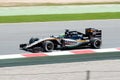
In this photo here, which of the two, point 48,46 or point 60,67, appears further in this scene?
point 48,46

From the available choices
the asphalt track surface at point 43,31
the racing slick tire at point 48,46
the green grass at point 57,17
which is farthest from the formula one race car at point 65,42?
the green grass at point 57,17

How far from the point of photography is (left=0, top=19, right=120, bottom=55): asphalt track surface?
14.8 m

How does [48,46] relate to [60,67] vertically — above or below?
above

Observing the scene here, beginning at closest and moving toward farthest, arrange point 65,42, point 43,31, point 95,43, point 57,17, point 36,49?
1. point 36,49
2. point 65,42
3. point 95,43
4. point 43,31
5. point 57,17

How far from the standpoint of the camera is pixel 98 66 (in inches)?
434

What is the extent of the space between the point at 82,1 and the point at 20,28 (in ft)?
38.3

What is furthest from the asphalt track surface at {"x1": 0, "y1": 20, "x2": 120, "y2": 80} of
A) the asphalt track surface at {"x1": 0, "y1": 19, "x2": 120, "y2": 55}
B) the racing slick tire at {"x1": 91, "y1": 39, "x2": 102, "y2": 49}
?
the racing slick tire at {"x1": 91, "y1": 39, "x2": 102, "y2": 49}

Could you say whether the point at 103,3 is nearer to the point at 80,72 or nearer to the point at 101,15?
the point at 101,15

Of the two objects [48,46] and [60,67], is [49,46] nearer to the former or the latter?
[48,46]

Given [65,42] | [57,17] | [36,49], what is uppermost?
[57,17]

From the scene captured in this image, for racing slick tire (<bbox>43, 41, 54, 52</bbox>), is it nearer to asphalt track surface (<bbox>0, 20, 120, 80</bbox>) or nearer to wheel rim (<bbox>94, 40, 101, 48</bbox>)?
asphalt track surface (<bbox>0, 20, 120, 80</bbox>)

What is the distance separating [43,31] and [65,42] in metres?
4.03

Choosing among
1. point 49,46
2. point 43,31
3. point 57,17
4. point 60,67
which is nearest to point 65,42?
point 49,46

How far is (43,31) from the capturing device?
686 inches
